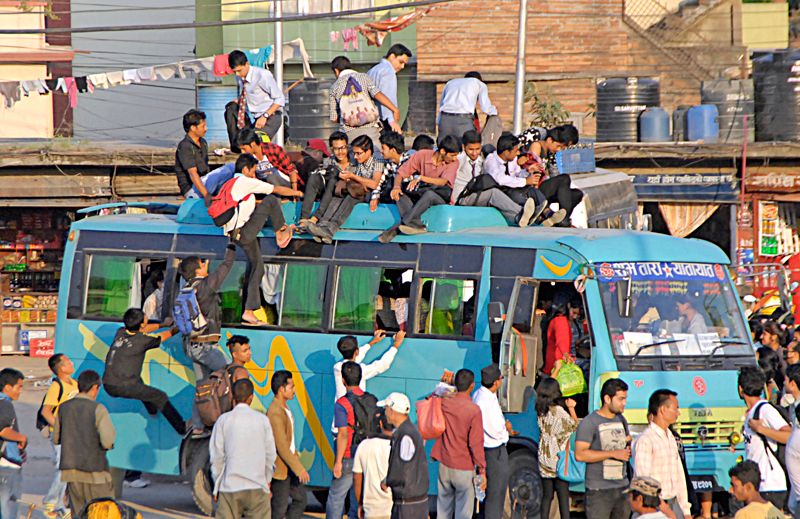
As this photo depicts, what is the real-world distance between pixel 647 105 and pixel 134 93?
77.9ft

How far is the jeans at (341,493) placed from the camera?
465 inches

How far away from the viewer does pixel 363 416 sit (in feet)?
37.7

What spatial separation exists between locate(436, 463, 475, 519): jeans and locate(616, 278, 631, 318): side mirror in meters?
2.12

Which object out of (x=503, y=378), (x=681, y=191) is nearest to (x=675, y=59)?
(x=681, y=191)

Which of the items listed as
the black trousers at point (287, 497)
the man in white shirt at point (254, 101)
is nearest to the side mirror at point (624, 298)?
the black trousers at point (287, 497)

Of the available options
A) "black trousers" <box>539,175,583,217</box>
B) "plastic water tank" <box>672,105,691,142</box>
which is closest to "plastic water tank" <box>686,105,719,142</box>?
"plastic water tank" <box>672,105,691,142</box>

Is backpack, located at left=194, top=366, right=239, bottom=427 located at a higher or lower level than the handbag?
higher

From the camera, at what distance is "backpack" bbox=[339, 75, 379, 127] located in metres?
15.0

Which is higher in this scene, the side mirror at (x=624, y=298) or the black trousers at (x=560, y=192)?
the black trousers at (x=560, y=192)

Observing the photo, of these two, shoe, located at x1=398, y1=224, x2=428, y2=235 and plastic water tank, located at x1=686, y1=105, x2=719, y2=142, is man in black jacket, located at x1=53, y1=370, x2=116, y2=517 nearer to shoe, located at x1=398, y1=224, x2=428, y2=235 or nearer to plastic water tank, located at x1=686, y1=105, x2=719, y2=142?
shoe, located at x1=398, y1=224, x2=428, y2=235

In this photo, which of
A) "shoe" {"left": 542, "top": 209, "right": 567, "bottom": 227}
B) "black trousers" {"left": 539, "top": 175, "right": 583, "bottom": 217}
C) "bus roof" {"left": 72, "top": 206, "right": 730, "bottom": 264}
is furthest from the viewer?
"black trousers" {"left": 539, "top": 175, "right": 583, "bottom": 217}

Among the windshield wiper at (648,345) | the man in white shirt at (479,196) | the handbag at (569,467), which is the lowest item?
the handbag at (569,467)

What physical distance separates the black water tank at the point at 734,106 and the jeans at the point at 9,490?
17363 mm

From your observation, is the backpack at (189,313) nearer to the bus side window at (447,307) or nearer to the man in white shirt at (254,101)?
the bus side window at (447,307)
